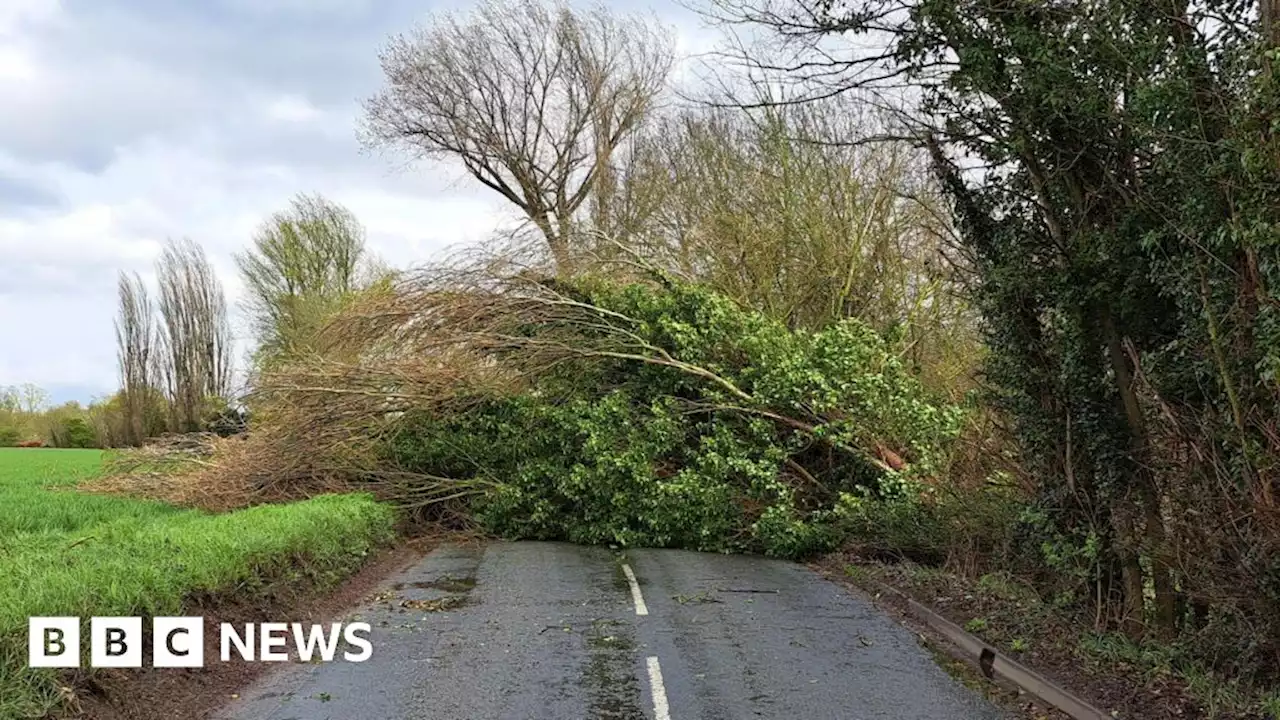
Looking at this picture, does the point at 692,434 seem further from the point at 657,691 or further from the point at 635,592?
the point at 657,691

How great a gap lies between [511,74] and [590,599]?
24.8 m

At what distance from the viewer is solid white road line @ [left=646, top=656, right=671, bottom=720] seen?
6512mm

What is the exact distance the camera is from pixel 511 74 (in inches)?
1267

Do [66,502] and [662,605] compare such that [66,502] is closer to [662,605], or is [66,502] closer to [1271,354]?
[662,605]

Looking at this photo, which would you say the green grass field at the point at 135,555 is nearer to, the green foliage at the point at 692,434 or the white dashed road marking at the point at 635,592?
the green foliage at the point at 692,434

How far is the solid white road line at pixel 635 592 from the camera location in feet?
34.2

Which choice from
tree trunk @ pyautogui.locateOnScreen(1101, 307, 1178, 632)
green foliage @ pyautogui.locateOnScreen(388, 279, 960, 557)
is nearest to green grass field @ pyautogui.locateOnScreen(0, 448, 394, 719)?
green foliage @ pyautogui.locateOnScreen(388, 279, 960, 557)

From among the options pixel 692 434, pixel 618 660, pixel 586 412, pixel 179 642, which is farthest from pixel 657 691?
pixel 586 412

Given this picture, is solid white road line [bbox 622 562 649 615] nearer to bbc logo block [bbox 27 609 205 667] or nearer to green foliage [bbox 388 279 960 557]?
green foliage [bbox 388 279 960 557]

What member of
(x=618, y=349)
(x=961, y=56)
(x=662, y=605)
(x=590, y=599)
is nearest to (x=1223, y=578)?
(x=961, y=56)

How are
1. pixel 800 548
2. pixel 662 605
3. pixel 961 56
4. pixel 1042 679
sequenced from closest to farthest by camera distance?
pixel 1042 679 → pixel 961 56 → pixel 662 605 → pixel 800 548

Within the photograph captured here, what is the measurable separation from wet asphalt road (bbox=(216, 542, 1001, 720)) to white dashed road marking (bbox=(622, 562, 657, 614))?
0.26ft

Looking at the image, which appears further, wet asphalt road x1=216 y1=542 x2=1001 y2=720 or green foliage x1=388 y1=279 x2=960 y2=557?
green foliage x1=388 y1=279 x2=960 y2=557

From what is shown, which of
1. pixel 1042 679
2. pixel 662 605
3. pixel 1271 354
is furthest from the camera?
pixel 662 605
